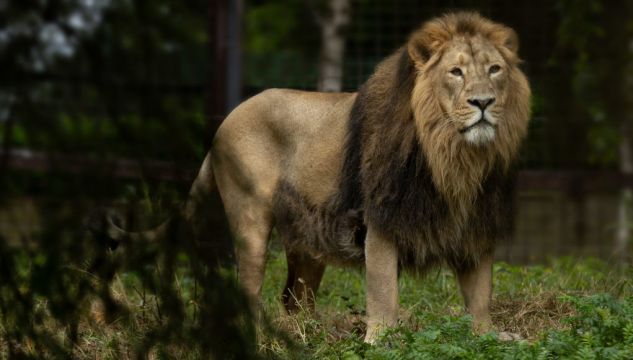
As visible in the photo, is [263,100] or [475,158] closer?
[475,158]

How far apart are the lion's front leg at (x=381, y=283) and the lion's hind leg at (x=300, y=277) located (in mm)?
786

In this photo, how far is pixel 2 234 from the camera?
2.75m

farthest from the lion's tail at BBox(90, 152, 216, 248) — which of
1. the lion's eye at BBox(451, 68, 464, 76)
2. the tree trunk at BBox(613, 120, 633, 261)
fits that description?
the tree trunk at BBox(613, 120, 633, 261)

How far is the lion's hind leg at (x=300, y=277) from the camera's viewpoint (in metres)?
6.03

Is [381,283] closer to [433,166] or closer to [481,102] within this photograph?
[433,166]

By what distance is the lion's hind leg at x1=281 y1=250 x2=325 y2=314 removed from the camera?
19.8 ft

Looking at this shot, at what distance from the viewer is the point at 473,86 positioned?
4.91 m

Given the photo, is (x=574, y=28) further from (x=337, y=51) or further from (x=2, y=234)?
(x=2, y=234)

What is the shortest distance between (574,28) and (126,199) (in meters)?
7.63

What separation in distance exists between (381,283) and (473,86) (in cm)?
90

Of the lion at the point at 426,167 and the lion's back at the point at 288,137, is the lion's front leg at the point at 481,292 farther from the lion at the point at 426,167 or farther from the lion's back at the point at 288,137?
the lion's back at the point at 288,137

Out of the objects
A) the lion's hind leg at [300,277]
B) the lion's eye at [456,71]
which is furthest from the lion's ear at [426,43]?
the lion's hind leg at [300,277]

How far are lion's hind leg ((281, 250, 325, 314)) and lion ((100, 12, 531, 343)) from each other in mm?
344

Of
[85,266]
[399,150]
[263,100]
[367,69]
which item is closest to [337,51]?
[367,69]
